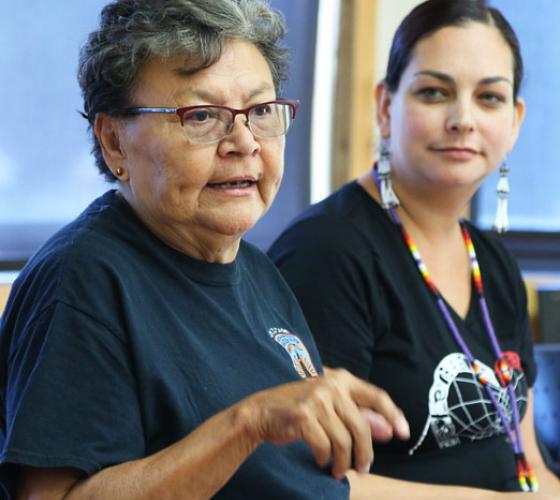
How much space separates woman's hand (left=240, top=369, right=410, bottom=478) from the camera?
1.18 metres

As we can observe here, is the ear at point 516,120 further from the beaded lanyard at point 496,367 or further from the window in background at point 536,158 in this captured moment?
the window in background at point 536,158

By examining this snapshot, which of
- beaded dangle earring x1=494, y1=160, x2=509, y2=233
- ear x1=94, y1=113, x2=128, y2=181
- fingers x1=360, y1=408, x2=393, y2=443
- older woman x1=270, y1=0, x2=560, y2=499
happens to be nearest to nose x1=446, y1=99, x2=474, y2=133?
older woman x1=270, y1=0, x2=560, y2=499

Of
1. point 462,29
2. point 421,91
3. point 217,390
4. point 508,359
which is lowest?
point 508,359

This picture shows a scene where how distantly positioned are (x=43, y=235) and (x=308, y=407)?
1.91 metres

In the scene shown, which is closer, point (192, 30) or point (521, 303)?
point (192, 30)

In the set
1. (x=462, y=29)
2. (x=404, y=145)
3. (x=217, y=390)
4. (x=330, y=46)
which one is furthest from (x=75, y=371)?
(x=330, y=46)

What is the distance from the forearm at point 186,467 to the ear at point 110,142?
449mm

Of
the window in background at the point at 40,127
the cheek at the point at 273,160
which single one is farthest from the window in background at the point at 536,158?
the cheek at the point at 273,160

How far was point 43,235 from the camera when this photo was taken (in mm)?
2922

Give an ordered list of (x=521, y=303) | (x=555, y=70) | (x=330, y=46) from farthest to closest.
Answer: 1. (x=555, y=70)
2. (x=330, y=46)
3. (x=521, y=303)

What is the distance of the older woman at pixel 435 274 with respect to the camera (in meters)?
1.94

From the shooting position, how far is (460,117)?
6.88 feet

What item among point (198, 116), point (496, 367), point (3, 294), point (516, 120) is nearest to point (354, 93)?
point (516, 120)

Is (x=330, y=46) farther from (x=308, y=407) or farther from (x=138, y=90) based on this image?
(x=308, y=407)
